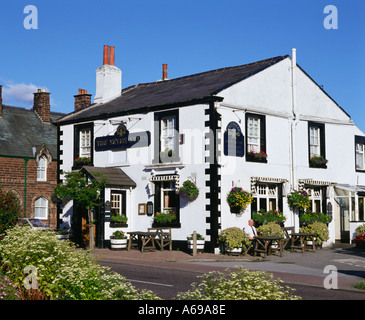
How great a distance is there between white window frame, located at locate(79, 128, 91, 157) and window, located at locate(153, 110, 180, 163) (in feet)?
16.1

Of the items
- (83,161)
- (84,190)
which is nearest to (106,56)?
(83,161)

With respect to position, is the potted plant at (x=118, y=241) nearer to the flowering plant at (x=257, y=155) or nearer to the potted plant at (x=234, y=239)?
the potted plant at (x=234, y=239)

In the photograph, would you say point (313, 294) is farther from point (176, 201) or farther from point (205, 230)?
point (176, 201)

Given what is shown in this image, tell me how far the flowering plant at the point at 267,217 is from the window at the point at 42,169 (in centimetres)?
1924

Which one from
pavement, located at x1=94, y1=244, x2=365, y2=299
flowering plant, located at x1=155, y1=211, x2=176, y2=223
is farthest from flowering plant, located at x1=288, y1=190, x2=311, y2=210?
flowering plant, located at x1=155, y1=211, x2=176, y2=223

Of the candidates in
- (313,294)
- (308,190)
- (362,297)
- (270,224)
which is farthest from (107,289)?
(308,190)

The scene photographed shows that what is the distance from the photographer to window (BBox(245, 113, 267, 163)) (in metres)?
23.6

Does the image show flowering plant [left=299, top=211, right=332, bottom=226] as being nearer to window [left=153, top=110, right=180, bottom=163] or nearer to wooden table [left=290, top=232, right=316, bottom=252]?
wooden table [left=290, top=232, right=316, bottom=252]

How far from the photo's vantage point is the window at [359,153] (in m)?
29.7

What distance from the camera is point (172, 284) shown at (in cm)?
1291

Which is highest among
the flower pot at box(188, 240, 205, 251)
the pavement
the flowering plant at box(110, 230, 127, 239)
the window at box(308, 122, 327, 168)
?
the window at box(308, 122, 327, 168)

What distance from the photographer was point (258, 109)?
24.2 m

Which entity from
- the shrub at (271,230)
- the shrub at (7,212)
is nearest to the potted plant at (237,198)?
the shrub at (271,230)

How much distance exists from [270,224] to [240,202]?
1835 millimetres
